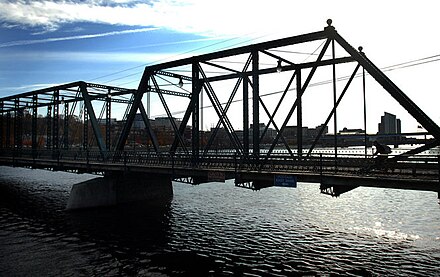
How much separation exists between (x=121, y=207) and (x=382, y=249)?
79.3 ft

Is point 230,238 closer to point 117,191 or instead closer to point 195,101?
point 195,101

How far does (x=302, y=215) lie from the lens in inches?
1147

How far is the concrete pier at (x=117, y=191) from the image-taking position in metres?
33.7

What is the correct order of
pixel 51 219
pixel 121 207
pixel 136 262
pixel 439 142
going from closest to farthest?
pixel 439 142, pixel 136 262, pixel 51 219, pixel 121 207

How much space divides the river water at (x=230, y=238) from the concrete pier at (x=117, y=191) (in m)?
1.50

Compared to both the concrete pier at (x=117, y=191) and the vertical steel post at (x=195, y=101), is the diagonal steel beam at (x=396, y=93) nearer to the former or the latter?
the vertical steel post at (x=195, y=101)

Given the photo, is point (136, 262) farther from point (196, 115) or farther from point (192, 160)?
point (196, 115)

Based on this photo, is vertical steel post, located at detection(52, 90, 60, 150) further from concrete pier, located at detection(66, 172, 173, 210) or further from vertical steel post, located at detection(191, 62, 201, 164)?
vertical steel post, located at detection(191, 62, 201, 164)

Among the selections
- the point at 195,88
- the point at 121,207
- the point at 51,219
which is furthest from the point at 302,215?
the point at 51,219

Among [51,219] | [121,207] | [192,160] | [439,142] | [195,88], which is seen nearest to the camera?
[439,142]

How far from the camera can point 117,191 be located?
35406mm

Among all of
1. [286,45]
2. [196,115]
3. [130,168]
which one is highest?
[286,45]

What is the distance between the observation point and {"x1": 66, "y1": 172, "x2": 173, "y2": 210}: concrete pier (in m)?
33.7

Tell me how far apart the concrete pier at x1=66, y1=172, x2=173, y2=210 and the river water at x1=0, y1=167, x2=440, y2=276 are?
59.2 inches
